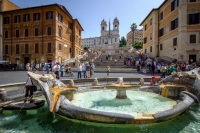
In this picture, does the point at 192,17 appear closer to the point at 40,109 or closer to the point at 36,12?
the point at 40,109

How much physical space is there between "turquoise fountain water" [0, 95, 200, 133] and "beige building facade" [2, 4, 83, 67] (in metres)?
27.3

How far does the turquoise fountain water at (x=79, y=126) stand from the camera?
4209 millimetres

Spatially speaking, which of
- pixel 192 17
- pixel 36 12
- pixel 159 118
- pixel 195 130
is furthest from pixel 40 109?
pixel 36 12

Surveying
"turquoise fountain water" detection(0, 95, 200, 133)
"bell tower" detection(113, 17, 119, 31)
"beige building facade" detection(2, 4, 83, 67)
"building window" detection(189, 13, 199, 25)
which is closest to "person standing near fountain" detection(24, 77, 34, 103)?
"turquoise fountain water" detection(0, 95, 200, 133)

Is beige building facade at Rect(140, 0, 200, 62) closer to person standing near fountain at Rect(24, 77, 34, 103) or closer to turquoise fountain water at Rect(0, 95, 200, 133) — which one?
turquoise fountain water at Rect(0, 95, 200, 133)

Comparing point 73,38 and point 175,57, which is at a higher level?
point 73,38

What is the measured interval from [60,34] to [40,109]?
2968 centimetres

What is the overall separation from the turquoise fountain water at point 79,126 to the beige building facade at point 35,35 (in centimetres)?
2732

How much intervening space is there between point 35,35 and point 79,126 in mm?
32901

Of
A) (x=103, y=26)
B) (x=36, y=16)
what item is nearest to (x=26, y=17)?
(x=36, y=16)

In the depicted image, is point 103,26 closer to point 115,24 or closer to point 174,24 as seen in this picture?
point 115,24

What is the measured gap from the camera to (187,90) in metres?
7.19

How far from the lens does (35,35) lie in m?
33.0

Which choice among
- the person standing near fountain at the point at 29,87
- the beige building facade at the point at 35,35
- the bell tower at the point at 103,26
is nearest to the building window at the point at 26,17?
the beige building facade at the point at 35,35
